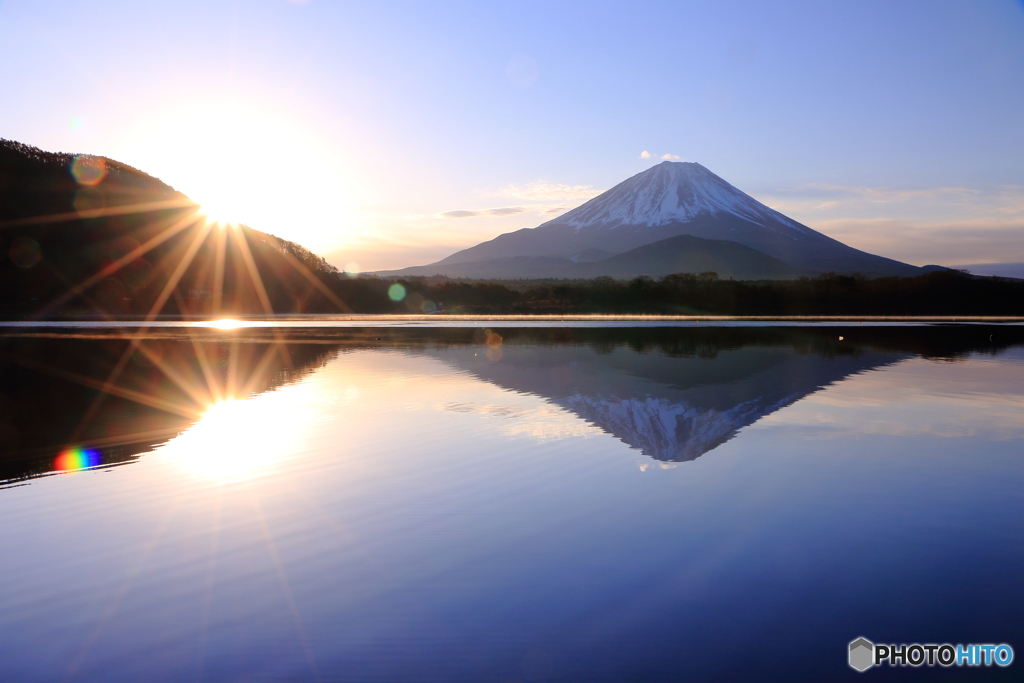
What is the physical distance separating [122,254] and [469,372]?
109 meters

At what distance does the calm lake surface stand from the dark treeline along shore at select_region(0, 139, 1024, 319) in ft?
266

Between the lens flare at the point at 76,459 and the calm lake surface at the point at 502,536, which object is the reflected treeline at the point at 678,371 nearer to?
the calm lake surface at the point at 502,536

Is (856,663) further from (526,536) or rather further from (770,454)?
(770,454)

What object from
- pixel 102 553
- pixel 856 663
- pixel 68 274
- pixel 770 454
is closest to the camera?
pixel 856 663

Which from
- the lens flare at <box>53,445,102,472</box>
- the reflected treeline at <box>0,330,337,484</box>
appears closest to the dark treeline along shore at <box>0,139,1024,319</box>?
the reflected treeline at <box>0,330,337,484</box>

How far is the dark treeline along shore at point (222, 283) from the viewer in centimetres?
9531

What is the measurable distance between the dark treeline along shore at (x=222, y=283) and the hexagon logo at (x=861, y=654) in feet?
294

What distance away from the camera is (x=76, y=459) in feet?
36.9

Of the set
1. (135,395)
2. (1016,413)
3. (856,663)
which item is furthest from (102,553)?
(1016,413)

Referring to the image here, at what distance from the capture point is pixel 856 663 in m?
5.14

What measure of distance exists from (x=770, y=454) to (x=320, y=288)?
112m

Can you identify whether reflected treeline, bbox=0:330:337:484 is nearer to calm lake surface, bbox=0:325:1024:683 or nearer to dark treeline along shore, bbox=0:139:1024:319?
calm lake surface, bbox=0:325:1024:683

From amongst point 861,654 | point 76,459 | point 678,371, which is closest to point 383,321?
point 678,371

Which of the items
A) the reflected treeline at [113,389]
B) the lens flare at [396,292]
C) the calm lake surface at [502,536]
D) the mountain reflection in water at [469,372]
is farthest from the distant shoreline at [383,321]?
the calm lake surface at [502,536]
